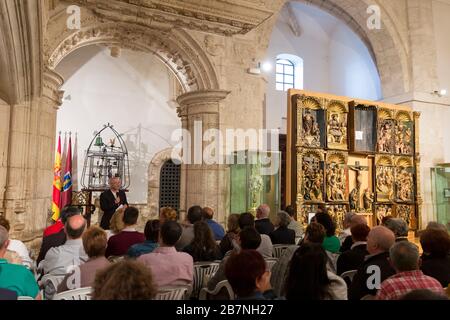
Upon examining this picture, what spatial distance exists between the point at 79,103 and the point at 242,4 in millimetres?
Result: 6083

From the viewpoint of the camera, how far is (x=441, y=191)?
9805mm

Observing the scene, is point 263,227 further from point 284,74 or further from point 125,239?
point 284,74

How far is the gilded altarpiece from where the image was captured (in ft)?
25.8

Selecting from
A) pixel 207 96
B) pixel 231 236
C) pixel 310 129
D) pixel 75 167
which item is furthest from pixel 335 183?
pixel 75 167

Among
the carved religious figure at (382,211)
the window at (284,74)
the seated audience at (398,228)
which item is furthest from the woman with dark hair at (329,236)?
the window at (284,74)

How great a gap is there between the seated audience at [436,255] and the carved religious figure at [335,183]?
5292 mm

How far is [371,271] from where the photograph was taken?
2527 mm

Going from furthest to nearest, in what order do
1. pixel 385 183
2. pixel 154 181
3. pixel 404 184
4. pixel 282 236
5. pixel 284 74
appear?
pixel 284 74
pixel 154 181
pixel 404 184
pixel 385 183
pixel 282 236

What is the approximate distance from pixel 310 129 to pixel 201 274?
547 centimetres

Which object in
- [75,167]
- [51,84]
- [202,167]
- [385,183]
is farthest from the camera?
[75,167]

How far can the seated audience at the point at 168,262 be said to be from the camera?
2.71 meters

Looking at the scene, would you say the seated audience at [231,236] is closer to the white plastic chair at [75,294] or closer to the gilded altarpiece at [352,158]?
the white plastic chair at [75,294]

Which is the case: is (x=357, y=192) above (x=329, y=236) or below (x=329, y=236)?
above
